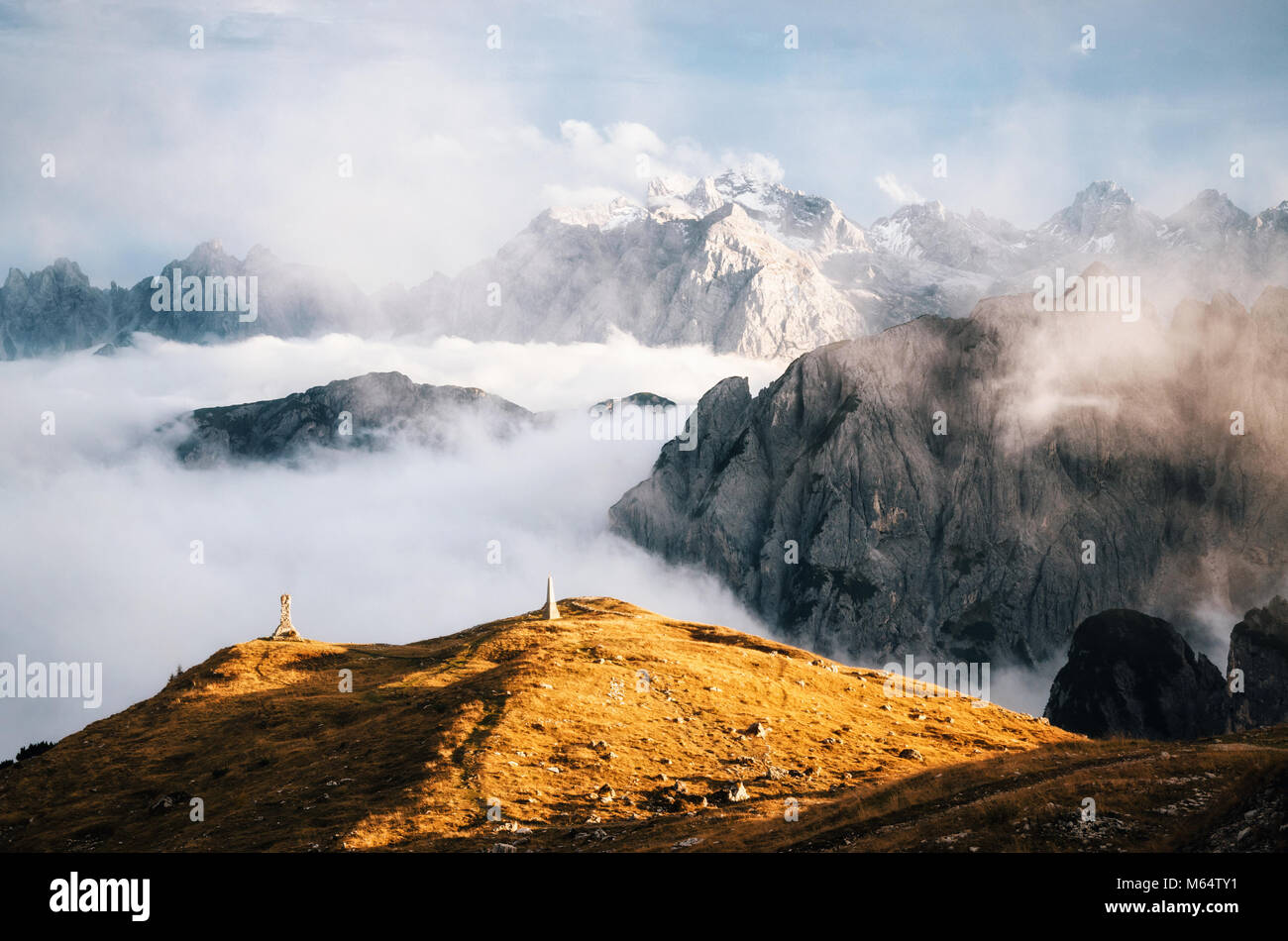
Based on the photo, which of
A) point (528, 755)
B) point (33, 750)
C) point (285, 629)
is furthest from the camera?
point (285, 629)

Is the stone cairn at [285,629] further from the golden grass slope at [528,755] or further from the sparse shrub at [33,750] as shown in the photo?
the sparse shrub at [33,750]

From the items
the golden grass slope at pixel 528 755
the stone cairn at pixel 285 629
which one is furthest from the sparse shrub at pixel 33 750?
the stone cairn at pixel 285 629

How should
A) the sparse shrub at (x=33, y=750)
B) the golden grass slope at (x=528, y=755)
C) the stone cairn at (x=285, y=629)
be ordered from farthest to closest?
the stone cairn at (x=285, y=629), the sparse shrub at (x=33, y=750), the golden grass slope at (x=528, y=755)

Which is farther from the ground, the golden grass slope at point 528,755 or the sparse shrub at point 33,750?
the golden grass slope at point 528,755

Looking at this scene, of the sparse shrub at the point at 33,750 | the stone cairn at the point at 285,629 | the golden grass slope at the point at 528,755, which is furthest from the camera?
the stone cairn at the point at 285,629

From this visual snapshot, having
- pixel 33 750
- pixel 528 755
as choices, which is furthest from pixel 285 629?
pixel 528 755

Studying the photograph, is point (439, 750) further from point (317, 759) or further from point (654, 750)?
point (654, 750)

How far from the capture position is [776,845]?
3788cm

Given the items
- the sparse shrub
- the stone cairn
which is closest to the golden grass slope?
the stone cairn

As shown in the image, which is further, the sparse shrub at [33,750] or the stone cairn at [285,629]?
the stone cairn at [285,629]

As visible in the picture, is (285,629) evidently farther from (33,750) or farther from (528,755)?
(528,755)
